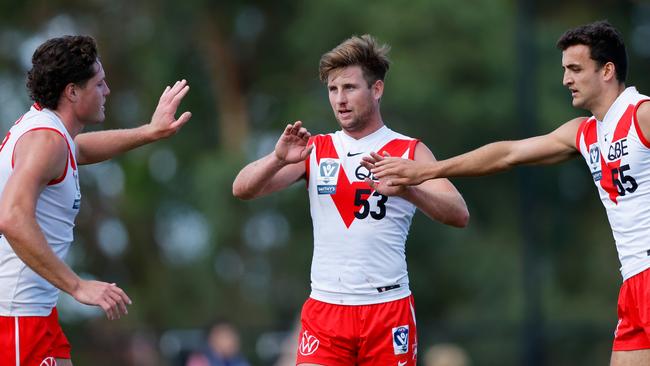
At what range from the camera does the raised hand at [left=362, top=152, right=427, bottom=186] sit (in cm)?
737

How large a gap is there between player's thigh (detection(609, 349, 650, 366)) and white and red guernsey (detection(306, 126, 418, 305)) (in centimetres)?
140

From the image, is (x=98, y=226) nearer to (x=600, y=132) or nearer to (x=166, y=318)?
(x=166, y=318)

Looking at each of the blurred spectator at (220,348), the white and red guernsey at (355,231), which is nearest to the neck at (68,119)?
the white and red guernsey at (355,231)

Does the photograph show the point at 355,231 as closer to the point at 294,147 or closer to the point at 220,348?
the point at 294,147

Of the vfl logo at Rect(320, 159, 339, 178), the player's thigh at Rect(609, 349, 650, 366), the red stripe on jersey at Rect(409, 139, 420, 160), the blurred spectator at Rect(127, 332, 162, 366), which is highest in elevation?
the red stripe on jersey at Rect(409, 139, 420, 160)

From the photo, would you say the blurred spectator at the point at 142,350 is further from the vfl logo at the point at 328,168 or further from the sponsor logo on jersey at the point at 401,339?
the sponsor logo on jersey at the point at 401,339

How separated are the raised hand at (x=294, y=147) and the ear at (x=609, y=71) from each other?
1916mm

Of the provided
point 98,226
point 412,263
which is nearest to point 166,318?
point 98,226

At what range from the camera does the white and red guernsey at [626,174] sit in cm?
707

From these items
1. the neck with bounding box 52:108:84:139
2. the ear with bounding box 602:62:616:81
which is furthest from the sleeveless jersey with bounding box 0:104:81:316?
the ear with bounding box 602:62:616:81

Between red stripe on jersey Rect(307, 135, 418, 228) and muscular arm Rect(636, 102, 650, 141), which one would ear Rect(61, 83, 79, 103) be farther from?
muscular arm Rect(636, 102, 650, 141)

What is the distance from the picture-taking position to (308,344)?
297 inches

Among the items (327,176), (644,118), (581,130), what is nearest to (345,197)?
(327,176)

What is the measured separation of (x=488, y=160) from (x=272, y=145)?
18.6 metres
